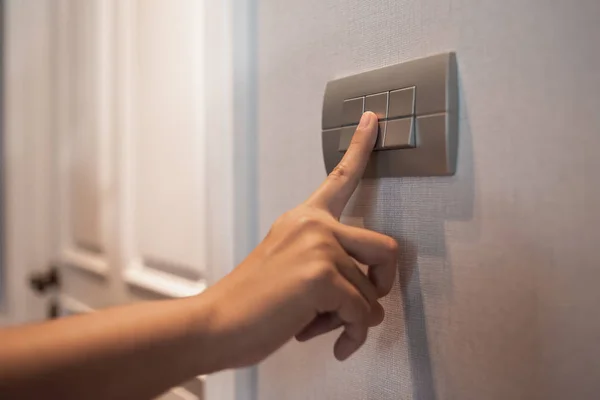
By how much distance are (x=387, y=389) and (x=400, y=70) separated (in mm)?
297

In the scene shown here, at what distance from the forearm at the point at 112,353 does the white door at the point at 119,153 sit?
0.29 metres

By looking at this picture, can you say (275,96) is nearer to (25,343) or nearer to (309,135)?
(309,135)

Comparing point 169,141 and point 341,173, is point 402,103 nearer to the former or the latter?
point 341,173

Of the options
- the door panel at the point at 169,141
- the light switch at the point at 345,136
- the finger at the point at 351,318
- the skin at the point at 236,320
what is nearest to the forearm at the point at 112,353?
the skin at the point at 236,320

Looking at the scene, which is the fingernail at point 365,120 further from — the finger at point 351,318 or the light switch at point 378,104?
the finger at point 351,318

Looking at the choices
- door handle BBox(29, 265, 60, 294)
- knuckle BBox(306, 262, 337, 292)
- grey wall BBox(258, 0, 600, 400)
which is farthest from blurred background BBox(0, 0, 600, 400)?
door handle BBox(29, 265, 60, 294)

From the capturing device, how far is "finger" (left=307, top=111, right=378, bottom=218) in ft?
1.33

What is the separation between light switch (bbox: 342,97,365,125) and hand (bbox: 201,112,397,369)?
67mm

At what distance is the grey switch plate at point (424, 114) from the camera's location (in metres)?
0.39

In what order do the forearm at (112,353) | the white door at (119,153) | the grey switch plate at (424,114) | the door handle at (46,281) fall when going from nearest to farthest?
the forearm at (112,353)
the grey switch plate at (424,114)
the white door at (119,153)
the door handle at (46,281)

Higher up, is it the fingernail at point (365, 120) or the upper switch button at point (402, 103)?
the upper switch button at point (402, 103)

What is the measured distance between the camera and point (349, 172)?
42 cm

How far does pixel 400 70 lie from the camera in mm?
421

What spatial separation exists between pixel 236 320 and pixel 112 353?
0.08 meters
